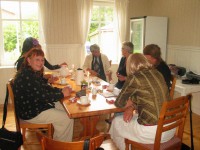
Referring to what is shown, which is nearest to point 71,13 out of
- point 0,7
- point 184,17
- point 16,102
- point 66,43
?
point 66,43

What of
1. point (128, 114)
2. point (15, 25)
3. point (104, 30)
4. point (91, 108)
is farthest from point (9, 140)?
point (104, 30)

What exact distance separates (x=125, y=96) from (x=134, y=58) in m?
0.34

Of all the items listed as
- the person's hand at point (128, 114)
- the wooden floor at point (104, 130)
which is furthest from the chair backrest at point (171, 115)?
the wooden floor at point (104, 130)

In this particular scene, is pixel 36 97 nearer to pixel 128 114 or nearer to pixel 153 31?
pixel 128 114

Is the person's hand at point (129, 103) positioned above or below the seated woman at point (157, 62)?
below

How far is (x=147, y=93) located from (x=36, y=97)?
104 cm

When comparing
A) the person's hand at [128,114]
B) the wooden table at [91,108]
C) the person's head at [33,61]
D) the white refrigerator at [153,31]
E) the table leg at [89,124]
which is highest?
the white refrigerator at [153,31]

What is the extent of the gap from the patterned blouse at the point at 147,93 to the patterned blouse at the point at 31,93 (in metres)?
0.74

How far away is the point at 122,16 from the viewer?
469 cm

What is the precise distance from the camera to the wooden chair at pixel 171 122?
1.60m

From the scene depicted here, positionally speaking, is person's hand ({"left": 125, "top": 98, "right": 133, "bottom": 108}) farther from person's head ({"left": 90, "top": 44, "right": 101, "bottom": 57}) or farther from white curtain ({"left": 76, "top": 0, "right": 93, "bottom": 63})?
white curtain ({"left": 76, "top": 0, "right": 93, "bottom": 63})

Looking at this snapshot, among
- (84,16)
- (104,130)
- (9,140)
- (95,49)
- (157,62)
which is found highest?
(84,16)

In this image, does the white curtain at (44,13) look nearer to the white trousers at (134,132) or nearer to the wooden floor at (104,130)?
the wooden floor at (104,130)

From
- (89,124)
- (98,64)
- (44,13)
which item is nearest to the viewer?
(89,124)
